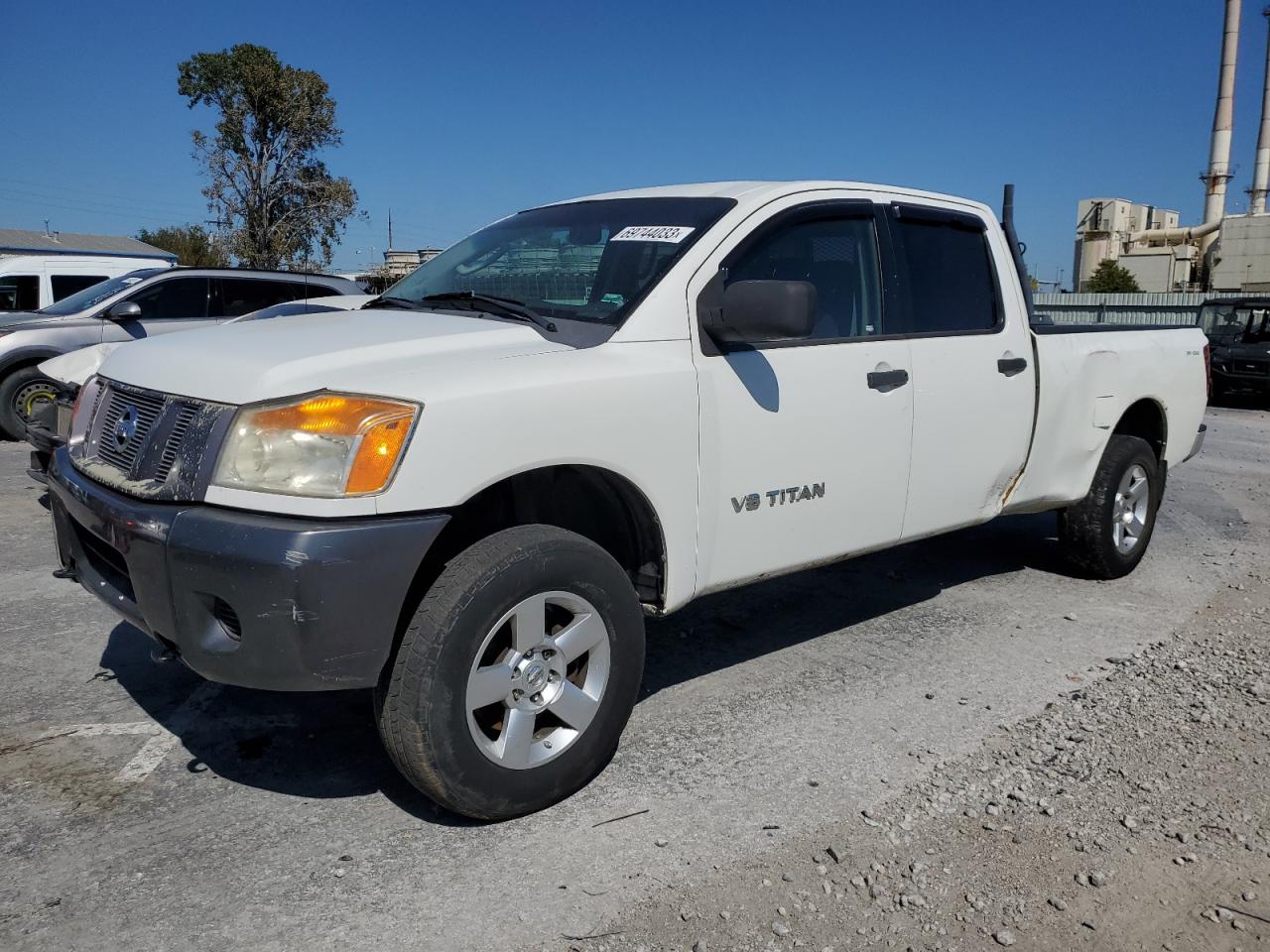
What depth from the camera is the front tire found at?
2.71 meters

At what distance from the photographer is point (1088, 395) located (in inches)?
199

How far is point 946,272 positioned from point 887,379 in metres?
0.84

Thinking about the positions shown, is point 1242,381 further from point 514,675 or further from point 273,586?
point 273,586

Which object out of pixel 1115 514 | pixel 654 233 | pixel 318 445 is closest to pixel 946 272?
pixel 654 233

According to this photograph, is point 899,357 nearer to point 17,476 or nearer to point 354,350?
point 354,350

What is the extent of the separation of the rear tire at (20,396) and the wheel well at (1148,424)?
9525mm

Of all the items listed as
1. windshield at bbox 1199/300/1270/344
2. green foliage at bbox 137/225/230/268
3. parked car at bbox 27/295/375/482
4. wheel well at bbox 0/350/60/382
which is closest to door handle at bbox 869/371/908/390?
parked car at bbox 27/295/375/482

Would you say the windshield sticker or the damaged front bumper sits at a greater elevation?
the windshield sticker

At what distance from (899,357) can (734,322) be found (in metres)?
1.00

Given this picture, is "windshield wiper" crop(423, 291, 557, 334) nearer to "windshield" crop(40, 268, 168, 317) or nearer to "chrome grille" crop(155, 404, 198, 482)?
"chrome grille" crop(155, 404, 198, 482)

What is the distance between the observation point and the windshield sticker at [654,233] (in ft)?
11.7

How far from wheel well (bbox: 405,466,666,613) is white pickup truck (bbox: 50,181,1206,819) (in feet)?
0.04

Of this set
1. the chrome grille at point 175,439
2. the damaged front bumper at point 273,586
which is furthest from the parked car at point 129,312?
the damaged front bumper at point 273,586

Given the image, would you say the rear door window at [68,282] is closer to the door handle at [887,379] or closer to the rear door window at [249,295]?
the rear door window at [249,295]
